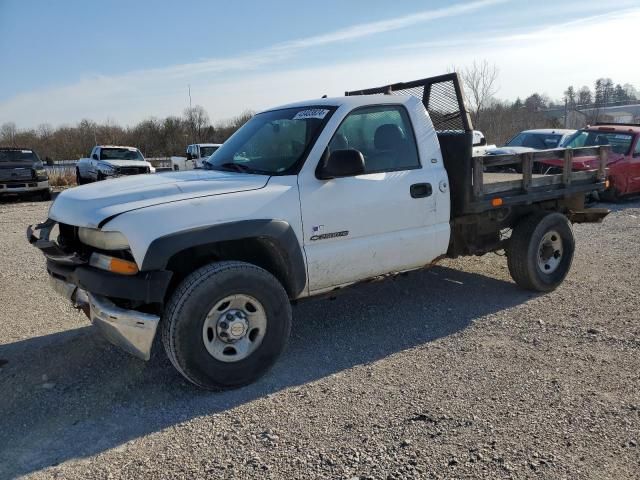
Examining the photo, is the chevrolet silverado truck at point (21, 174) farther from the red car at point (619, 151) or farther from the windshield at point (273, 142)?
the red car at point (619, 151)

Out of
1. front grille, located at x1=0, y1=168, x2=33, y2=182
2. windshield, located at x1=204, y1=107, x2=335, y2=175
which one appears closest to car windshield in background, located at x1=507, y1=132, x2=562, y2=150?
windshield, located at x1=204, y1=107, x2=335, y2=175

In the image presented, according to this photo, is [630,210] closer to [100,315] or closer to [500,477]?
[500,477]


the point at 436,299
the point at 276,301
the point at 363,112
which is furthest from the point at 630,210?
the point at 276,301

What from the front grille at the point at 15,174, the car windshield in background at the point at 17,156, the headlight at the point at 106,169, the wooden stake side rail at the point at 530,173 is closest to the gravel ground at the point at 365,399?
the wooden stake side rail at the point at 530,173

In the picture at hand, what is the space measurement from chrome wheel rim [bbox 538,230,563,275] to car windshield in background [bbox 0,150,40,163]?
664 inches

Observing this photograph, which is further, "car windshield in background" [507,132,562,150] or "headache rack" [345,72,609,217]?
"car windshield in background" [507,132,562,150]

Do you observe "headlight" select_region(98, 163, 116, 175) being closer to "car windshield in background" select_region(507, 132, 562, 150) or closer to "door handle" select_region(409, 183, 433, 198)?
"car windshield in background" select_region(507, 132, 562, 150)

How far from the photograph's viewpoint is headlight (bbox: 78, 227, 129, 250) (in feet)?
11.2

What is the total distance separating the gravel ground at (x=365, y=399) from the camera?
2.90 meters

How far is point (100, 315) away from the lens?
3.51 m

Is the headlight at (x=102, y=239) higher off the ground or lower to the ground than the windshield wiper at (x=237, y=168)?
lower

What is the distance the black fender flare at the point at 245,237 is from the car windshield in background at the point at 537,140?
11.8 meters

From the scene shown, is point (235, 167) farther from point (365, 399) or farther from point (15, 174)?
point (15, 174)

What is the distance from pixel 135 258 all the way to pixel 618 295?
477cm
